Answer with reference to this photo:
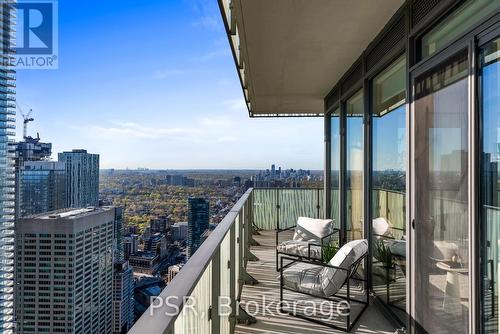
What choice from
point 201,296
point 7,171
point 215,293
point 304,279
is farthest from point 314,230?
point 7,171

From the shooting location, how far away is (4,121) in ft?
27.3

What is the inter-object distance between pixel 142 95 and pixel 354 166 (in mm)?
22294

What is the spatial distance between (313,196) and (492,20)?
20.5ft

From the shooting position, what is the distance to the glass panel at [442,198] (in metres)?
2.11

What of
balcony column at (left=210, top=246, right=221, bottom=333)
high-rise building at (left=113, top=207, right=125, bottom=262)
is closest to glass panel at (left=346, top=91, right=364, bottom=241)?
balcony column at (left=210, top=246, right=221, bottom=333)

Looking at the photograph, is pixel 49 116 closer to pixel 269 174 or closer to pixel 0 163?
pixel 0 163

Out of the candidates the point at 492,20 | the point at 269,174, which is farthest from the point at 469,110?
the point at 269,174

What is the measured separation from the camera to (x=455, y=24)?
2.21 m

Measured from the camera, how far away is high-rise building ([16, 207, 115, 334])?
6.25m

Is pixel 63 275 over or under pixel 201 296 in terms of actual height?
under

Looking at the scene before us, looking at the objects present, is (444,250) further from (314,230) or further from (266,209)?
(266,209)

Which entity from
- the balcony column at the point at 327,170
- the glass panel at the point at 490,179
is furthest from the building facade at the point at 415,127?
the balcony column at the point at 327,170

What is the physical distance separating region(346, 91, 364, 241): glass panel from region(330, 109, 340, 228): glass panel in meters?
0.64

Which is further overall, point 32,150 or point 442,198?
point 32,150
